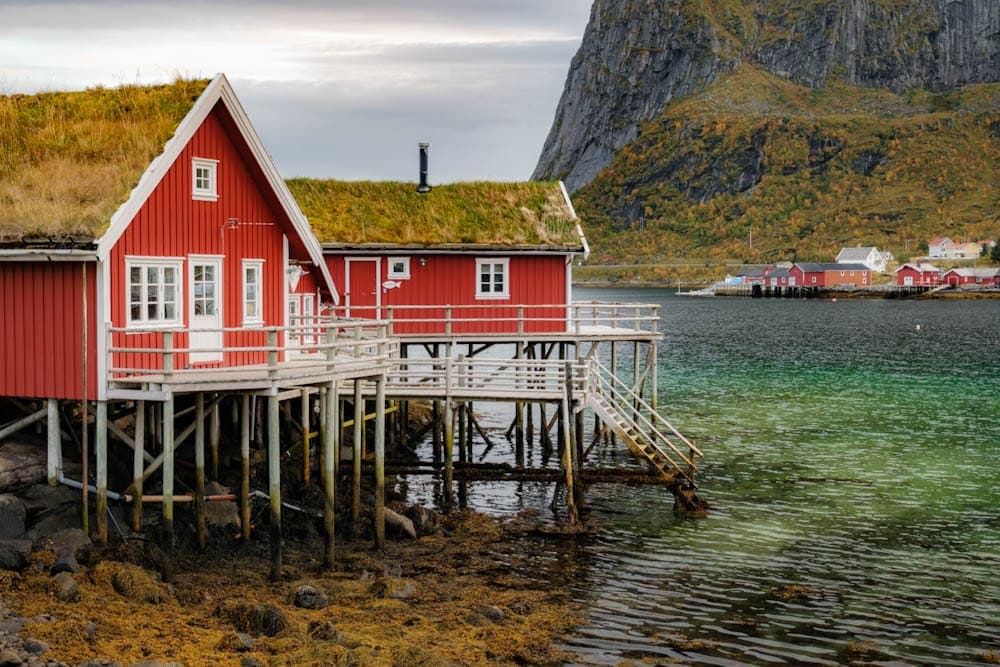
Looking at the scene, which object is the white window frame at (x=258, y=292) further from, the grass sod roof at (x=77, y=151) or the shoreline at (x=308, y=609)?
the shoreline at (x=308, y=609)

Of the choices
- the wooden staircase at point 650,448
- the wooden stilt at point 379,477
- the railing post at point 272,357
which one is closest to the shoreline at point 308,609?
the wooden stilt at point 379,477

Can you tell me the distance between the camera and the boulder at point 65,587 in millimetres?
18609

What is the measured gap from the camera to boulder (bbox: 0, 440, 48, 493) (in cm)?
2150

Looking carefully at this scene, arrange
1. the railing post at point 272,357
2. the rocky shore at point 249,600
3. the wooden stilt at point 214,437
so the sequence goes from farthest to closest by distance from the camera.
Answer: the wooden stilt at point 214,437, the railing post at point 272,357, the rocky shore at point 249,600

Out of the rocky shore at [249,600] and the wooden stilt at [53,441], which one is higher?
the wooden stilt at [53,441]

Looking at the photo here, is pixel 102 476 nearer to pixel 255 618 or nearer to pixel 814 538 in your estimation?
pixel 255 618

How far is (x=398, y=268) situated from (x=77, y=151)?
14295 millimetres

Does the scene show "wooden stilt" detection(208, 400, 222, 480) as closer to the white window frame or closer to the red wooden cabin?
the red wooden cabin

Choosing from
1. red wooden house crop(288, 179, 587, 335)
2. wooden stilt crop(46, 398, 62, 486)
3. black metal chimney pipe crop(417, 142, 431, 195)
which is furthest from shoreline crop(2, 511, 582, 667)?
black metal chimney pipe crop(417, 142, 431, 195)

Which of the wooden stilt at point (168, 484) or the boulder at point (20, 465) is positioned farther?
the boulder at point (20, 465)

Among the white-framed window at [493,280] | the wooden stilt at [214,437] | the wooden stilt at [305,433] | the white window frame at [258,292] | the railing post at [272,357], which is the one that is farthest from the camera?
the white-framed window at [493,280]

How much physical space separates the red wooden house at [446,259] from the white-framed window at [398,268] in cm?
3

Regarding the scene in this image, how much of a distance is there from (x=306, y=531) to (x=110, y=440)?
4.37 meters

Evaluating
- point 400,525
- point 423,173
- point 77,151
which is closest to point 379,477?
point 400,525
